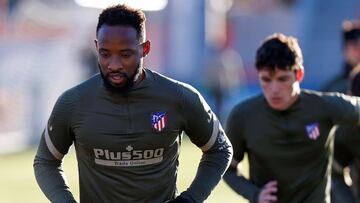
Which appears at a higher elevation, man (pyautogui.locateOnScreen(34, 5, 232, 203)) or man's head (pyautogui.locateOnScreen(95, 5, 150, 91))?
man's head (pyautogui.locateOnScreen(95, 5, 150, 91))

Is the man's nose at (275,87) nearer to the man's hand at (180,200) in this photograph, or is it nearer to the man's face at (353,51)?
the man's hand at (180,200)

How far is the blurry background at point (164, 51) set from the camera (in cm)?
1916

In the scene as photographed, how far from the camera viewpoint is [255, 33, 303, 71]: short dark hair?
20.5ft

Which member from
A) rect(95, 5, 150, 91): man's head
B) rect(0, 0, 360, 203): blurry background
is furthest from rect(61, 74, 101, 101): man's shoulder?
rect(0, 0, 360, 203): blurry background

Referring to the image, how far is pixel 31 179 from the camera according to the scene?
15367 millimetres

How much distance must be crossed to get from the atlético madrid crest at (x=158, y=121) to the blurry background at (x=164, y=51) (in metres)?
7.49

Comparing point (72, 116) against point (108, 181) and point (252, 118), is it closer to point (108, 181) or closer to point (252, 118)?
point (108, 181)

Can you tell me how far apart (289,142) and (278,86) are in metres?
0.43

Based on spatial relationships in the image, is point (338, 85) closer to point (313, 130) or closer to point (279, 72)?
point (313, 130)

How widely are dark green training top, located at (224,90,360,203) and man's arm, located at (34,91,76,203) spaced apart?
1407mm

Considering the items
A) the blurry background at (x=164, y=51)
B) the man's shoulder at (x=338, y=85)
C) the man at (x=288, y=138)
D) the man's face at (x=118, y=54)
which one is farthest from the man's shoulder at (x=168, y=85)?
the blurry background at (x=164, y=51)

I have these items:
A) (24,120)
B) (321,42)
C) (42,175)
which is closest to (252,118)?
(42,175)

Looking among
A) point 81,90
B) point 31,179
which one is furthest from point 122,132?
point 31,179

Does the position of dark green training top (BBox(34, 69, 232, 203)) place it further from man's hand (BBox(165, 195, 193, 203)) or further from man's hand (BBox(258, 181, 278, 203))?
man's hand (BBox(258, 181, 278, 203))
